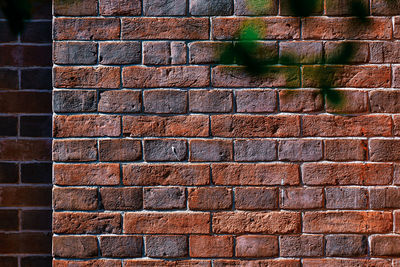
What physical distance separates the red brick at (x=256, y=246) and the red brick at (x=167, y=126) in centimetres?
44

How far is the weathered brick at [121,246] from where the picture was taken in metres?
1.34

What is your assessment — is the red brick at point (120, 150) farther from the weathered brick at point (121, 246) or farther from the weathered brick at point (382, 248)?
the weathered brick at point (382, 248)

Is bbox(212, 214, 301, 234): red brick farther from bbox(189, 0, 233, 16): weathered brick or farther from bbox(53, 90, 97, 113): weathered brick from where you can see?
bbox(189, 0, 233, 16): weathered brick

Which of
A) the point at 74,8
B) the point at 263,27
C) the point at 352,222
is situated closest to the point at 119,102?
the point at 74,8

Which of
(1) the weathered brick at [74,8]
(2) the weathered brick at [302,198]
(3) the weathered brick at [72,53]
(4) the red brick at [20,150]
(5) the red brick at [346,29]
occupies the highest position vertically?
(1) the weathered brick at [74,8]

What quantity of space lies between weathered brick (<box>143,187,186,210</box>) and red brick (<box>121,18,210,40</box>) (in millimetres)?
591

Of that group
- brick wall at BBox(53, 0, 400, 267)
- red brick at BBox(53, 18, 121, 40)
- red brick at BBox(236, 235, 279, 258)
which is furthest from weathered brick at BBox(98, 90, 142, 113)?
red brick at BBox(236, 235, 279, 258)

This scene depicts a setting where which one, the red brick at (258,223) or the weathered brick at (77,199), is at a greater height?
the weathered brick at (77,199)

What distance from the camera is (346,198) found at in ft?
4.42

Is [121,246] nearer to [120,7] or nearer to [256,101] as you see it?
[256,101]

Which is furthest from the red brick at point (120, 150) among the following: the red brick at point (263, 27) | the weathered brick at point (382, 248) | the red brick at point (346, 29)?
the weathered brick at point (382, 248)

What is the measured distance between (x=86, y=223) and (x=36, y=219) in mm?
364

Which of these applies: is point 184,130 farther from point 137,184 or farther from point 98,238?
point 98,238

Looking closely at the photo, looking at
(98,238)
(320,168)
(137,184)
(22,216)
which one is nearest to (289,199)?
(320,168)
